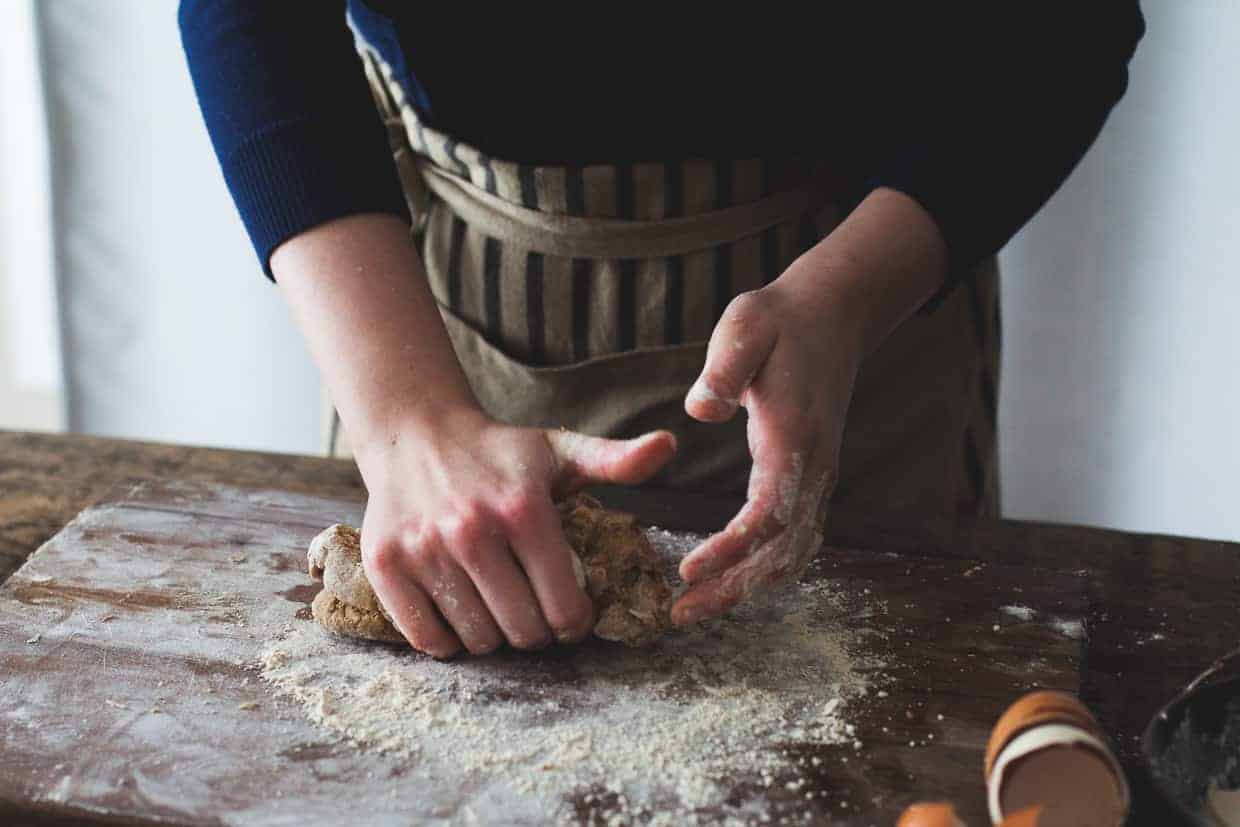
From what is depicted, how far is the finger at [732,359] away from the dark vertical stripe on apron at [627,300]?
332 mm

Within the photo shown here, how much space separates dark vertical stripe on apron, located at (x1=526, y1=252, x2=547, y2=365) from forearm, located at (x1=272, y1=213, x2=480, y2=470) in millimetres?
214

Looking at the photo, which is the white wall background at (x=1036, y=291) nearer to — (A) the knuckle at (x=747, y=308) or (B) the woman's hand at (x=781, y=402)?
(B) the woman's hand at (x=781, y=402)

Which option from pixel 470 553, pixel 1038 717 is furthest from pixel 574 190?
pixel 1038 717

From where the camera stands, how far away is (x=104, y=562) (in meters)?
1.23

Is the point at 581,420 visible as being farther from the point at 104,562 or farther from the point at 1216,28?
the point at 1216,28

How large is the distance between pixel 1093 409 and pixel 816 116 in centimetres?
108

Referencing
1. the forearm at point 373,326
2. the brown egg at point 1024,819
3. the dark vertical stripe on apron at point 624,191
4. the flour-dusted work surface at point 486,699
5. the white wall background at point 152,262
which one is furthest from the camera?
the white wall background at point 152,262

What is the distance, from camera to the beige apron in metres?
1.39

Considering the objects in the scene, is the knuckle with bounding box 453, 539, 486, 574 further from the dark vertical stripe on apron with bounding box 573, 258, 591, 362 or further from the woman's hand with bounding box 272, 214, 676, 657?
the dark vertical stripe on apron with bounding box 573, 258, 591, 362

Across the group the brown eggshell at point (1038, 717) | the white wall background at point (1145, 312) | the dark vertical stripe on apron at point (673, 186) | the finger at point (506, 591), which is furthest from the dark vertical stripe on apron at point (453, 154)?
the white wall background at point (1145, 312)

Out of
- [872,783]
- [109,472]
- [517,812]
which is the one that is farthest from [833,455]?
[109,472]

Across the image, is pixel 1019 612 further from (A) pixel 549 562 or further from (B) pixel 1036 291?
(B) pixel 1036 291

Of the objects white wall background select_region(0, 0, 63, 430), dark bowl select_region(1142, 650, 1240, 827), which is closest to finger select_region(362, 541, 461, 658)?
dark bowl select_region(1142, 650, 1240, 827)

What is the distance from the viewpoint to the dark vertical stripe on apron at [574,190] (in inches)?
53.8
